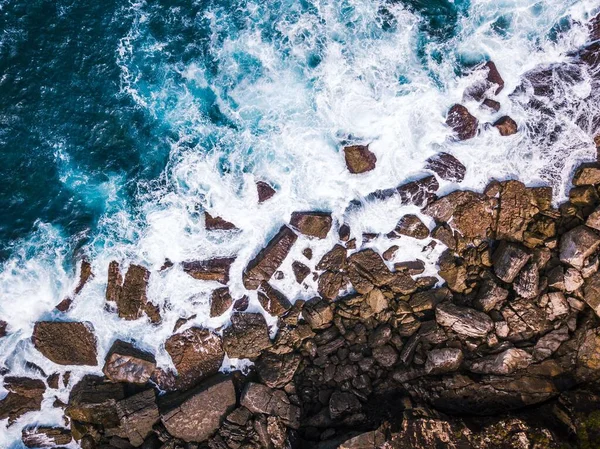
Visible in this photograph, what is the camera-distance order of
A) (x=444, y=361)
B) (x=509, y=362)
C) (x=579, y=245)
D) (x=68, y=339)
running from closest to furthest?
(x=509, y=362) → (x=579, y=245) → (x=444, y=361) → (x=68, y=339)

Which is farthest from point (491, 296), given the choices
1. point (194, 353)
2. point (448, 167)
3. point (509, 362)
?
point (194, 353)

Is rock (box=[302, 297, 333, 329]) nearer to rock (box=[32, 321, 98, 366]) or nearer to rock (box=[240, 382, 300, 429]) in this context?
rock (box=[240, 382, 300, 429])

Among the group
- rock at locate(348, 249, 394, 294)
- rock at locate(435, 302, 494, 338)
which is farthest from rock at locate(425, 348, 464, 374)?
rock at locate(348, 249, 394, 294)

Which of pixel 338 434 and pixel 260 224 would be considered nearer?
pixel 338 434

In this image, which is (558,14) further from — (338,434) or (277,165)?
(338,434)

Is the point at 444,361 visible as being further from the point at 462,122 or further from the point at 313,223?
the point at 462,122

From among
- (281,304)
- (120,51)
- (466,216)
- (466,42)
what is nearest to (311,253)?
(281,304)

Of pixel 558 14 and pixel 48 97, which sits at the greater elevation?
pixel 558 14
